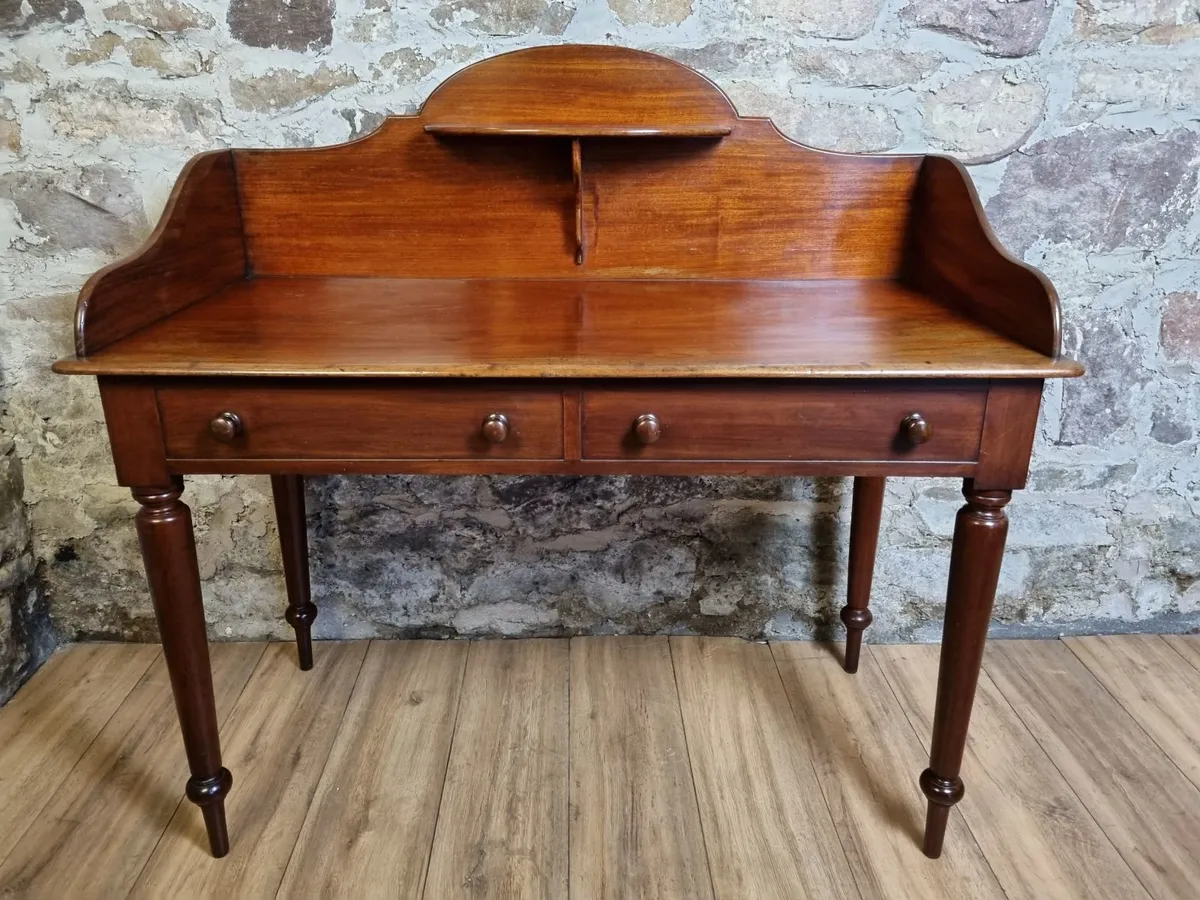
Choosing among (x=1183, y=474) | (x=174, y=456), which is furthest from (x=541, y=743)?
(x=1183, y=474)

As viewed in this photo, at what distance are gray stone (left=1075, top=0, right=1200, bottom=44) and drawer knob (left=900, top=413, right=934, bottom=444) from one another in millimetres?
987

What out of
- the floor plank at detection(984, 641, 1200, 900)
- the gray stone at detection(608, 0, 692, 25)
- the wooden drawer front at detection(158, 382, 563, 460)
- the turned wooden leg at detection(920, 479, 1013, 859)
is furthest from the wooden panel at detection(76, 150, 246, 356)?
the floor plank at detection(984, 641, 1200, 900)

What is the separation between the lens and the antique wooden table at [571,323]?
114 centimetres

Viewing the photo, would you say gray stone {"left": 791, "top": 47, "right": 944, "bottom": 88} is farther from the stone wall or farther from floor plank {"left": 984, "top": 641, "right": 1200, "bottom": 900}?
floor plank {"left": 984, "top": 641, "right": 1200, "bottom": 900}

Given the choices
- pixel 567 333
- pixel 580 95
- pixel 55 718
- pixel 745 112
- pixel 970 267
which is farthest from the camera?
pixel 55 718

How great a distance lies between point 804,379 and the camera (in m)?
1.13

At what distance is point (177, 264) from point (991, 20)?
1.51 meters

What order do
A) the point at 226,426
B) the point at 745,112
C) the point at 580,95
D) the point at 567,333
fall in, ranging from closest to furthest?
the point at 226,426 < the point at 567,333 < the point at 580,95 < the point at 745,112

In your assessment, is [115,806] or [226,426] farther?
[115,806]

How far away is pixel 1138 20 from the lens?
5.24 feet

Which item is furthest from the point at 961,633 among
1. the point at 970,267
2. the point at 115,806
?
the point at 115,806

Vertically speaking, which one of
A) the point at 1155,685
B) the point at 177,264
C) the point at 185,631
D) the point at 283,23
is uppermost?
the point at 283,23

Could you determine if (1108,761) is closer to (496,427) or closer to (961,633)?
(961,633)

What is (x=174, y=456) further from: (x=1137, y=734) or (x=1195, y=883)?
(x=1137, y=734)
